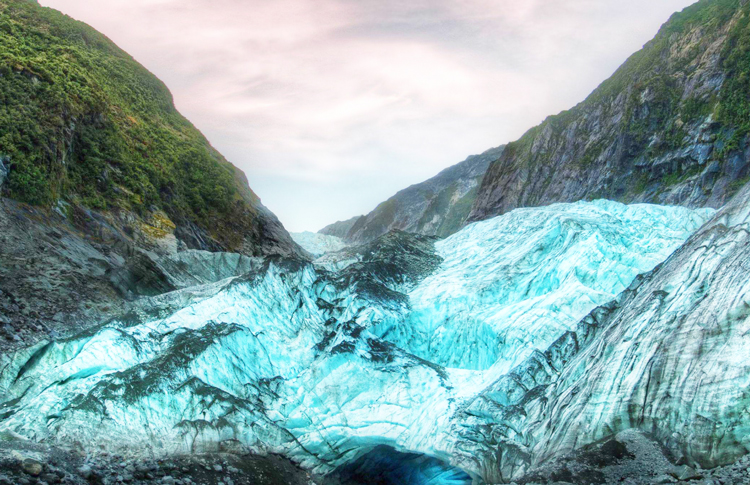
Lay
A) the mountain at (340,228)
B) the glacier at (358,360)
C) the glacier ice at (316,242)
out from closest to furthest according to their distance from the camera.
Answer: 1. the glacier at (358,360)
2. the glacier ice at (316,242)
3. the mountain at (340,228)

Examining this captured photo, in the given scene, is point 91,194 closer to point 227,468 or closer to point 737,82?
point 227,468

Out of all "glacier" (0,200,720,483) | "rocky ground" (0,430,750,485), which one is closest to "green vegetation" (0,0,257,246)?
"glacier" (0,200,720,483)

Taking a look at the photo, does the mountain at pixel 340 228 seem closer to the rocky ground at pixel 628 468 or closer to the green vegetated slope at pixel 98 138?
→ the green vegetated slope at pixel 98 138

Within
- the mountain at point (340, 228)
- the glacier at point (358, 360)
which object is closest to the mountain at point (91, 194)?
the glacier at point (358, 360)

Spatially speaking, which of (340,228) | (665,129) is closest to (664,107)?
(665,129)

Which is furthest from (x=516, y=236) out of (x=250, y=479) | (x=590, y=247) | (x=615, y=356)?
(x=250, y=479)

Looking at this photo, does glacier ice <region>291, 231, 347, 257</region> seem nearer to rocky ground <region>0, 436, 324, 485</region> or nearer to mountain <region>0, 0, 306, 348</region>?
mountain <region>0, 0, 306, 348</region>
